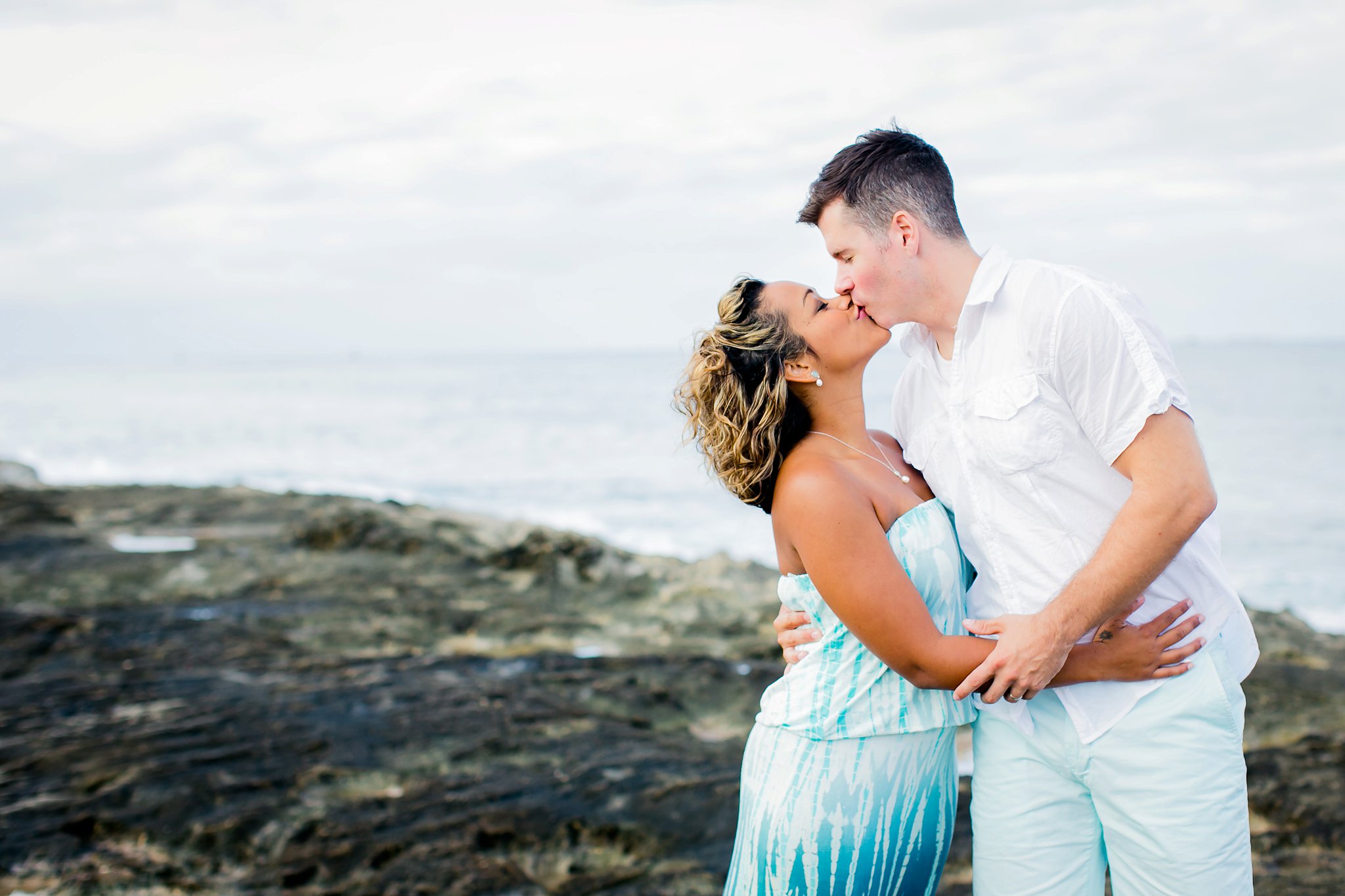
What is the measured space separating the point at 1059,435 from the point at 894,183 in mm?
707

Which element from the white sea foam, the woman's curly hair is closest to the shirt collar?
the woman's curly hair

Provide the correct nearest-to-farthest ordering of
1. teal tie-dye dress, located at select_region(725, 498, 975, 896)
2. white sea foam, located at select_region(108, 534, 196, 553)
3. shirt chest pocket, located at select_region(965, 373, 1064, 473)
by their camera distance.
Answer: shirt chest pocket, located at select_region(965, 373, 1064, 473) < teal tie-dye dress, located at select_region(725, 498, 975, 896) < white sea foam, located at select_region(108, 534, 196, 553)

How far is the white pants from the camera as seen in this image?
2045mm

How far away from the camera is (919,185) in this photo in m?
2.32

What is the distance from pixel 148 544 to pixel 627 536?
941cm

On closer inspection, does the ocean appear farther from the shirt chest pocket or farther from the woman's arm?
the shirt chest pocket

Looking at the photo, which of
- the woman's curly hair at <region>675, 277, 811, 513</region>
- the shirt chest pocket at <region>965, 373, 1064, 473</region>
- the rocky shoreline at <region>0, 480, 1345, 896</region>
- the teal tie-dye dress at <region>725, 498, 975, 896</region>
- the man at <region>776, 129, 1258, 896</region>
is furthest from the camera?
the rocky shoreline at <region>0, 480, 1345, 896</region>

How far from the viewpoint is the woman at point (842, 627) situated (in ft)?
7.04

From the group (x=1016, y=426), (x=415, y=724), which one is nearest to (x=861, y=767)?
(x=1016, y=426)

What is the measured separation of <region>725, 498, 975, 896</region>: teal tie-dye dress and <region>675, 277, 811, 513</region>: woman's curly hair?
0.33 metres

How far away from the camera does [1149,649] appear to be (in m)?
2.06

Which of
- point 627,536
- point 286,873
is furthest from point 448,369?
point 286,873

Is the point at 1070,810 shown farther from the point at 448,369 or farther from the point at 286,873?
the point at 448,369

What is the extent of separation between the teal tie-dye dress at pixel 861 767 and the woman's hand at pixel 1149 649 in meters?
0.38
